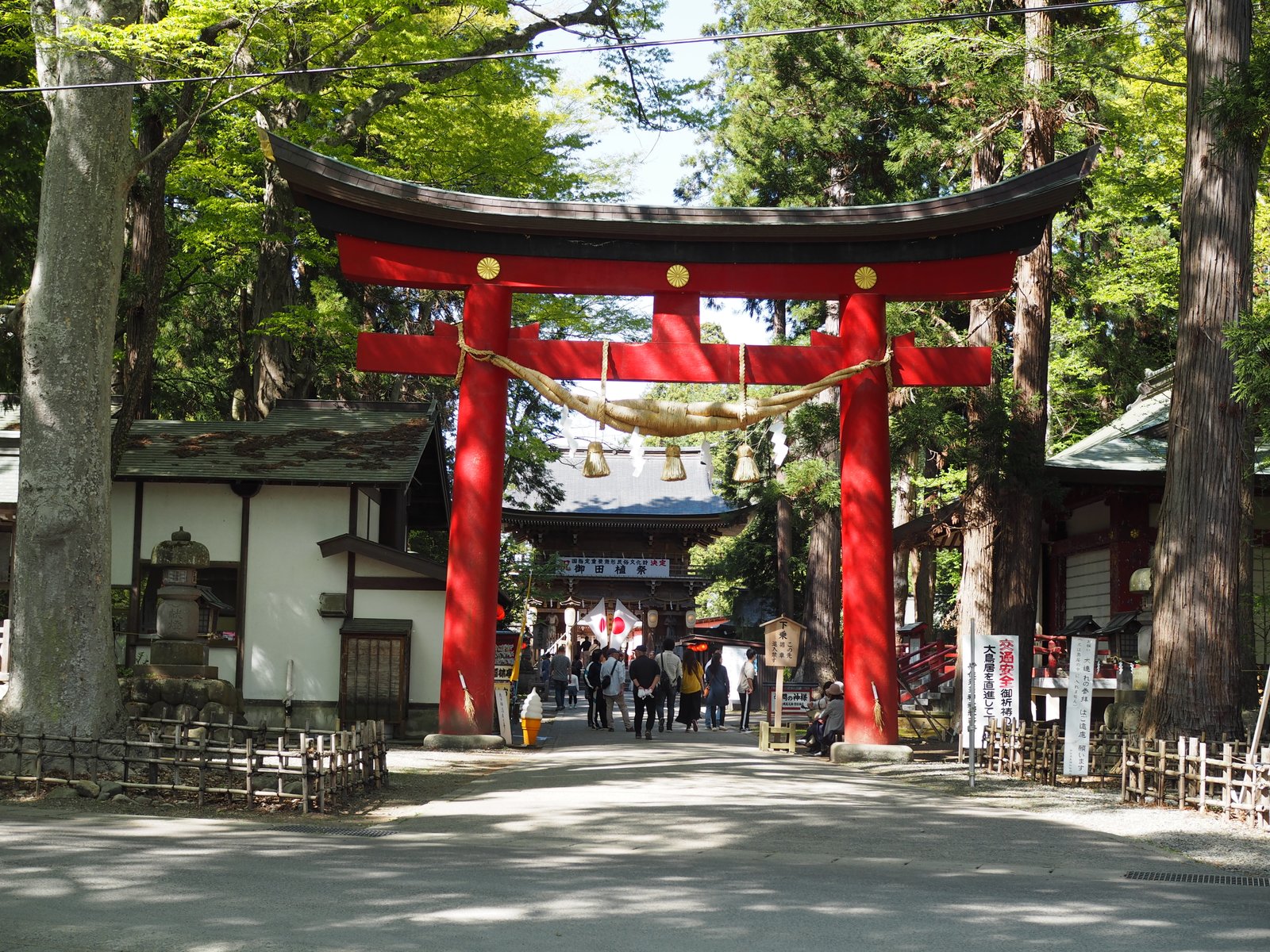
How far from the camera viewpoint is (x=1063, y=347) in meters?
29.1

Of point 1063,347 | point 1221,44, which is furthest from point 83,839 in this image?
point 1063,347

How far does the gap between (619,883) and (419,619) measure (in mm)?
10770

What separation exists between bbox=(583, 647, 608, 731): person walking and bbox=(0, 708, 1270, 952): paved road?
10597 millimetres

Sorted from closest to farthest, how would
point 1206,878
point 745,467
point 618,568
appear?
1. point 1206,878
2. point 745,467
3. point 618,568

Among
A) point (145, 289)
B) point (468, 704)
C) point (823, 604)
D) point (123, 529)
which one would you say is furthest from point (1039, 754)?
point (823, 604)

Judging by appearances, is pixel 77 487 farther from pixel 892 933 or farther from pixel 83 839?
pixel 892 933

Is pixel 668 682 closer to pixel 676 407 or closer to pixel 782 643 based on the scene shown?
pixel 782 643

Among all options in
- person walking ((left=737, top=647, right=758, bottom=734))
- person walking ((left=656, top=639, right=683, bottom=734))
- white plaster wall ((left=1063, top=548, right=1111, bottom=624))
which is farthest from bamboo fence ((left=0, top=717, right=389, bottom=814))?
white plaster wall ((left=1063, top=548, right=1111, bottom=624))

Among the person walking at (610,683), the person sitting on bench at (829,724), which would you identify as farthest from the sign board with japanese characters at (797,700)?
the person sitting on bench at (829,724)

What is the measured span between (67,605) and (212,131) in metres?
12.9

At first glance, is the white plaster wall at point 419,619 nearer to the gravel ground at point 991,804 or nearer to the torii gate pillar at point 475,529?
the torii gate pillar at point 475,529

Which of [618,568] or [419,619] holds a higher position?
[618,568]

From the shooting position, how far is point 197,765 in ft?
32.0

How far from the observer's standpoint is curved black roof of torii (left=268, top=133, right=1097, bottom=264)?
1391 centimetres
